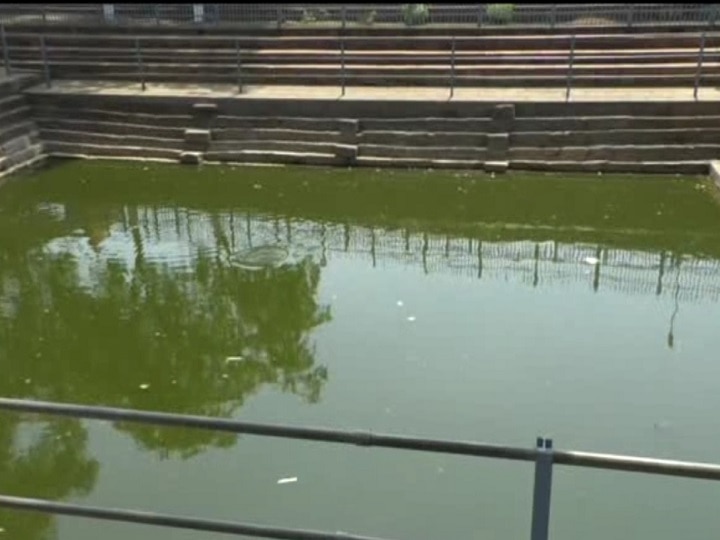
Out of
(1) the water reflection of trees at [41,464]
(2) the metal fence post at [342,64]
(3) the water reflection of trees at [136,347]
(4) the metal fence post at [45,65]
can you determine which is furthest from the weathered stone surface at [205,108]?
(1) the water reflection of trees at [41,464]

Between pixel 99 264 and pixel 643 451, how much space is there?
5.93m

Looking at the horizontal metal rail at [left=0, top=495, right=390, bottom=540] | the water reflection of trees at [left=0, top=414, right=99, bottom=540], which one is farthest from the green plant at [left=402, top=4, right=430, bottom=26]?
the horizontal metal rail at [left=0, top=495, right=390, bottom=540]

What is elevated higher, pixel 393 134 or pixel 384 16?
pixel 384 16

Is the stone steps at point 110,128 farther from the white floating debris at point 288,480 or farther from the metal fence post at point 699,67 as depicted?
the white floating debris at point 288,480

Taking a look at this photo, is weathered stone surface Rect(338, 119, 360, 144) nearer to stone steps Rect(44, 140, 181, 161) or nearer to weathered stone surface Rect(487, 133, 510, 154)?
weathered stone surface Rect(487, 133, 510, 154)

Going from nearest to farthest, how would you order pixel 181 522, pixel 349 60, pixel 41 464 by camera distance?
pixel 181 522 → pixel 41 464 → pixel 349 60

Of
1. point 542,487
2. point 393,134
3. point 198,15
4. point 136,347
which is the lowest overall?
point 136,347

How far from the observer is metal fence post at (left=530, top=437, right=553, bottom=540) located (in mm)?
1931

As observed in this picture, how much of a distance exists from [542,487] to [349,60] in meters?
12.4

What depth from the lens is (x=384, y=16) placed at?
1575 centimetres

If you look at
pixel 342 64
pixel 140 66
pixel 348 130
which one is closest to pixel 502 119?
pixel 348 130

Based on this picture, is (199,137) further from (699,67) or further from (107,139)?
(699,67)

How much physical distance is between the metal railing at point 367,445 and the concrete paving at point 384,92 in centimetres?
1042

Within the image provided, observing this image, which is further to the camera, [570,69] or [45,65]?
[45,65]
